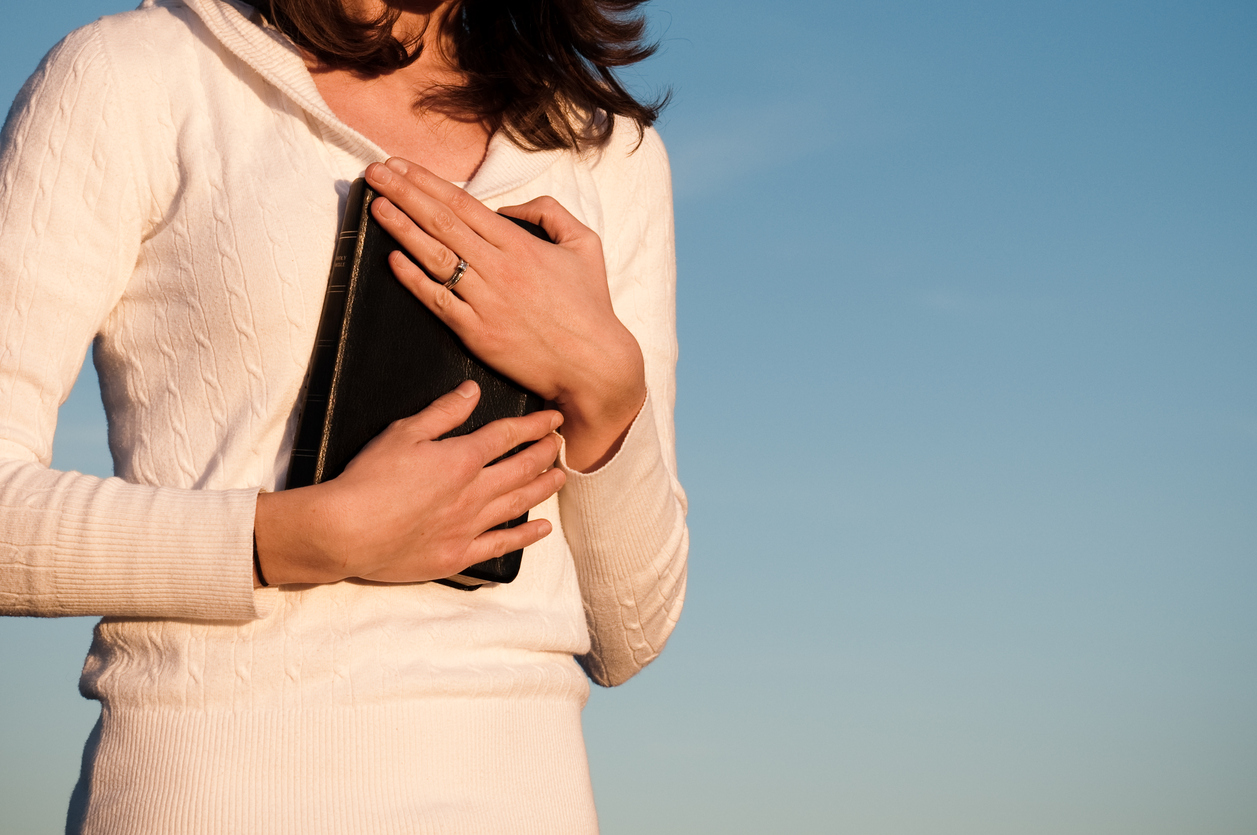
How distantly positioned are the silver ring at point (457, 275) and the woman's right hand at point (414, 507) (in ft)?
0.52

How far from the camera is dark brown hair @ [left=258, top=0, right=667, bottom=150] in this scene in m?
2.14

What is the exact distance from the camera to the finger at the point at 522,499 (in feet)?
6.04

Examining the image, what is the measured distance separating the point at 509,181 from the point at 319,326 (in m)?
0.51

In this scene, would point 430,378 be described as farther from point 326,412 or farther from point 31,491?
point 31,491

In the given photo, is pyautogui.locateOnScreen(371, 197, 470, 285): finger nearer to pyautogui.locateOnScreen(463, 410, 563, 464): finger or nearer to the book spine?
the book spine

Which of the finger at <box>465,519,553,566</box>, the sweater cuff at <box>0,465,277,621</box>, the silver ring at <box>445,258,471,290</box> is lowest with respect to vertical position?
the sweater cuff at <box>0,465,277,621</box>

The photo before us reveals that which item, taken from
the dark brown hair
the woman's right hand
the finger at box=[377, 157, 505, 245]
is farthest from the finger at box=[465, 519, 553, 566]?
the dark brown hair

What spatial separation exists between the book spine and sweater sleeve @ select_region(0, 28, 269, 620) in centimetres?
10

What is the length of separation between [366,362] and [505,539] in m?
0.34

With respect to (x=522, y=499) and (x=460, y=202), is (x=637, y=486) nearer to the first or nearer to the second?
(x=522, y=499)

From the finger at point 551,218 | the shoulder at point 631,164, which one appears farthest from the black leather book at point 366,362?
the shoulder at point 631,164

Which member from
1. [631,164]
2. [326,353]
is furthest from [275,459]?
[631,164]

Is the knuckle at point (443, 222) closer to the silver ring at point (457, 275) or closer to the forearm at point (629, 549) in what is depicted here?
the silver ring at point (457, 275)

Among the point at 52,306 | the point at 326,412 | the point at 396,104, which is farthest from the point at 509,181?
the point at 52,306
